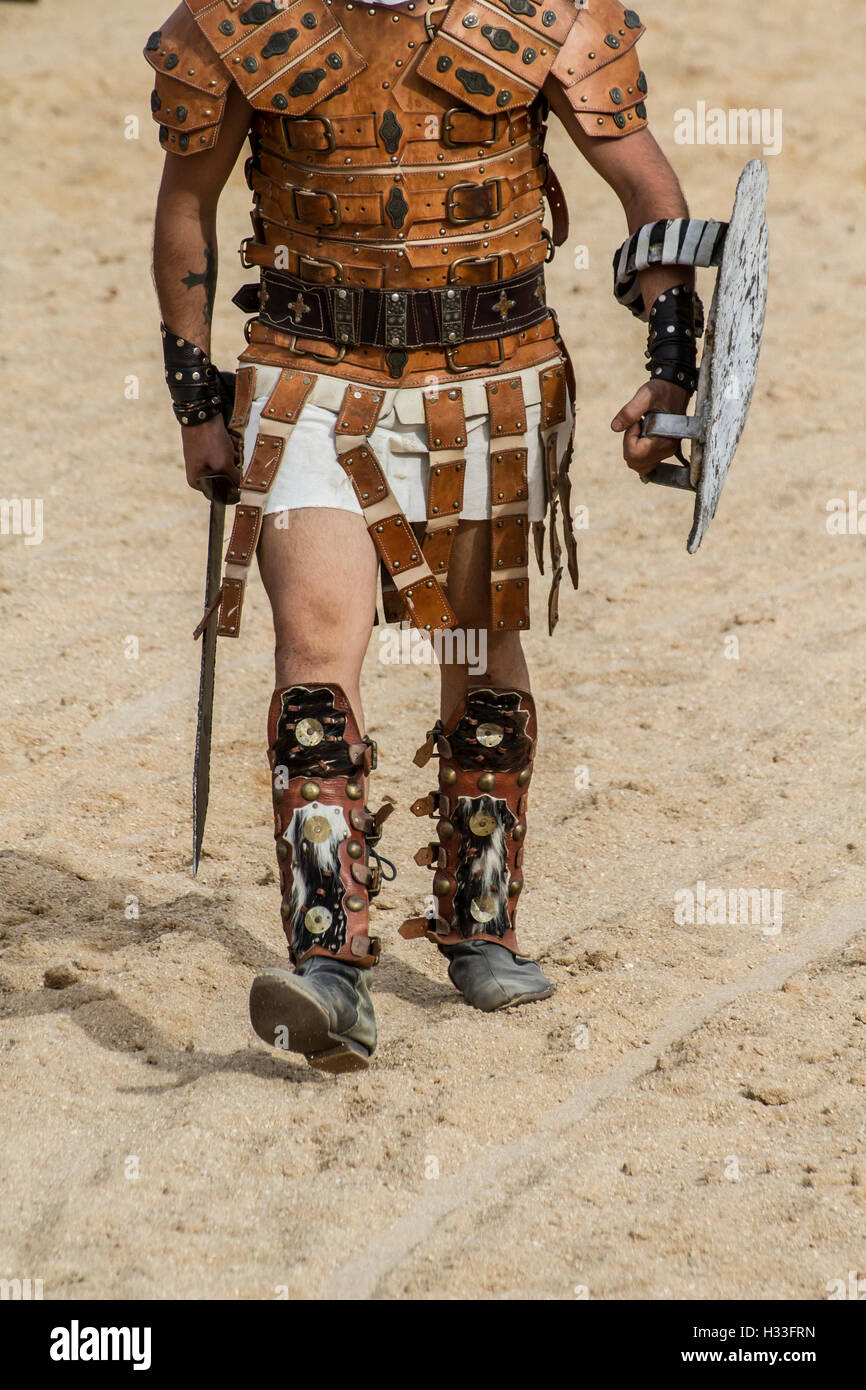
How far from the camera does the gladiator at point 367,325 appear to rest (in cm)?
295

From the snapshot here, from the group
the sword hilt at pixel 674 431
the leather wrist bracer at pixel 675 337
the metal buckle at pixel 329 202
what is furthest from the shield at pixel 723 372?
the metal buckle at pixel 329 202

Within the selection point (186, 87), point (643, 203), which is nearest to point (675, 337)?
point (643, 203)

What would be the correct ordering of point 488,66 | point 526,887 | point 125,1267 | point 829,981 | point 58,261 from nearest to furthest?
point 125,1267 < point 488,66 < point 829,981 < point 526,887 < point 58,261

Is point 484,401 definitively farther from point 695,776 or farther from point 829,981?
point 695,776

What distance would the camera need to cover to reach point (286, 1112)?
2992 mm

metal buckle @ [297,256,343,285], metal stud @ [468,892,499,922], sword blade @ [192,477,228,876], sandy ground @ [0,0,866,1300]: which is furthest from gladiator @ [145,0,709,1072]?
metal stud @ [468,892,499,922]

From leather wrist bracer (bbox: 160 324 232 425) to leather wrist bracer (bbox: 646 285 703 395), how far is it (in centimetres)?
90

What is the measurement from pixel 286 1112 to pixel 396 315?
1544 mm

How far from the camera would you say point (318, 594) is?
9.70ft

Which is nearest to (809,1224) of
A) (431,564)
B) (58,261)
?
(431,564)

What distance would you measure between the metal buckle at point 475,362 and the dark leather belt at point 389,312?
0.01 meters

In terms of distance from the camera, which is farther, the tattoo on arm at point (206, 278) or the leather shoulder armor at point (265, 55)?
the tattoo on arm at point (206, 278)

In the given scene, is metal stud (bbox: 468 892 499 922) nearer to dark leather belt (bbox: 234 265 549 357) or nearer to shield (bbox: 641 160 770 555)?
shield (bbox: 641 160 770 555)

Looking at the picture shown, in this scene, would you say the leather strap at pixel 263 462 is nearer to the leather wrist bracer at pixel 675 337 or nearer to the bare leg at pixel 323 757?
the bare leg at pixel 323 757
